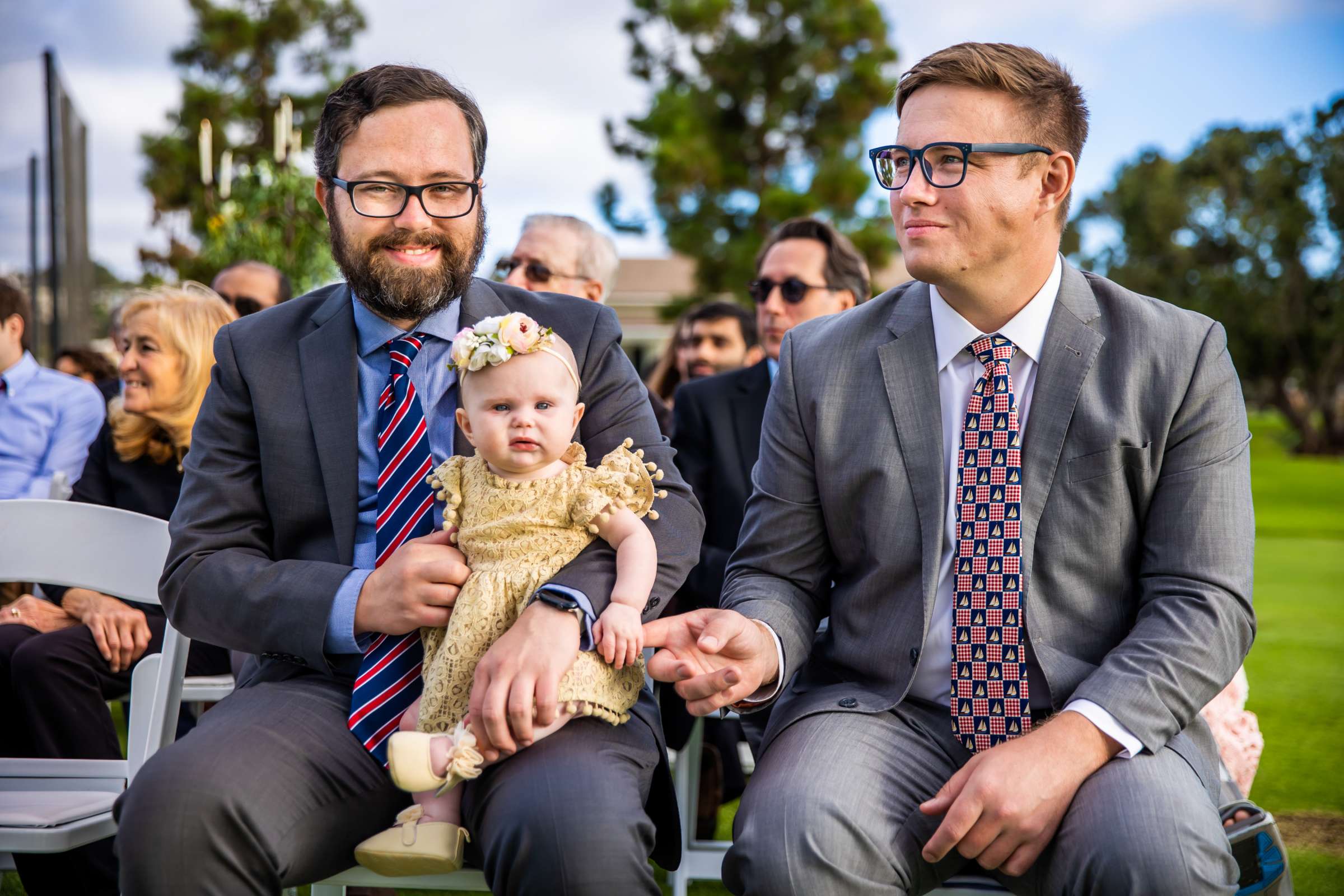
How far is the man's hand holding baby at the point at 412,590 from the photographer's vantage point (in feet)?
7.22

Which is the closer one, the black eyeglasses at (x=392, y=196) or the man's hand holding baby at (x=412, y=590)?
the man's hand holding baby at (x=412, y=590)

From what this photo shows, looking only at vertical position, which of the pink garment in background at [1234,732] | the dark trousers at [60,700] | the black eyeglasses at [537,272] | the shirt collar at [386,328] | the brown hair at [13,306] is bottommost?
the dark trousers at [60,700]

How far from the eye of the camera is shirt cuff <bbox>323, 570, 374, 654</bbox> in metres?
2.26

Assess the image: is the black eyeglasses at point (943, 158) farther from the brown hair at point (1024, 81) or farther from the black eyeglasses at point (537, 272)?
the black eyeglasses at point (537, 272)

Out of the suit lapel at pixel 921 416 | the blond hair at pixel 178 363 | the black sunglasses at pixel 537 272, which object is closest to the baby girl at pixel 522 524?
the suit lapel at pixel 921 416

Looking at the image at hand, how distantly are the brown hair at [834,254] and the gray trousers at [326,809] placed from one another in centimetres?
286

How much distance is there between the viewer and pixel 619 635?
210 cm

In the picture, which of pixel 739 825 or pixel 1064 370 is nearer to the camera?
pixel 739 825

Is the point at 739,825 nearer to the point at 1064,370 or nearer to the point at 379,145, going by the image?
the point at 1064,370

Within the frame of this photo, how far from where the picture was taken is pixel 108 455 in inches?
155

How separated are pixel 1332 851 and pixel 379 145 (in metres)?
4.03

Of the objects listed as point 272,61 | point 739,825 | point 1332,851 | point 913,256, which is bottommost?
point 1332,851

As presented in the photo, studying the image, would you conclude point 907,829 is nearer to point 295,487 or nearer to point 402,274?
point 295,487

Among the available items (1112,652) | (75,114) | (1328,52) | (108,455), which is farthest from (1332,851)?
(1328,52)
